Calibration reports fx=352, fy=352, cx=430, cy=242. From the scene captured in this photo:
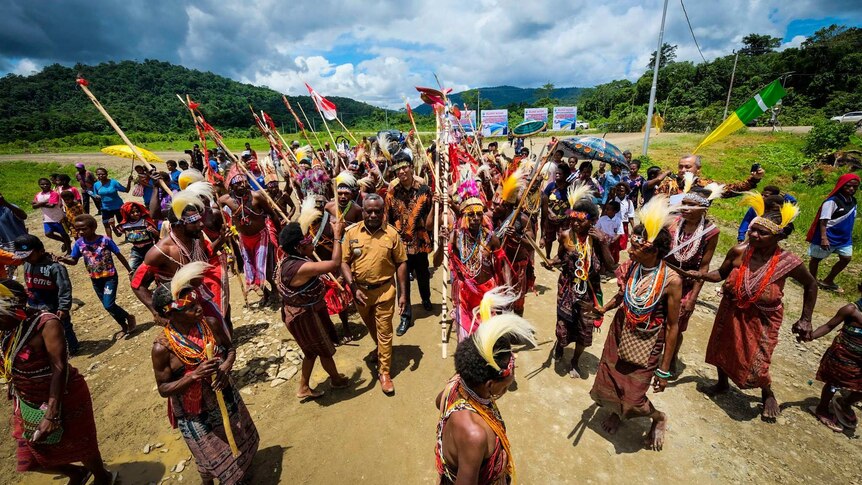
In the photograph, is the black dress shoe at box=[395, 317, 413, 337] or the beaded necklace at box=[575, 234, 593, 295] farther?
the black dress shoe at box=[395, 317, 413, 337]

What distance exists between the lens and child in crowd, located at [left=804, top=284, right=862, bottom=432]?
3301mm

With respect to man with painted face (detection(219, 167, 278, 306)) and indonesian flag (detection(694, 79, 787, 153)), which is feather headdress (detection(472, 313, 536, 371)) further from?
indonesian flag (detection(694, 79, 787, 153))

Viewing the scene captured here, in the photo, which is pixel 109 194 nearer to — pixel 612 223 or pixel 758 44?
pixel 612 223

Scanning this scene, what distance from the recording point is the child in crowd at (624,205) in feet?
22.7

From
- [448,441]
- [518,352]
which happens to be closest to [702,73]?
[518,352]

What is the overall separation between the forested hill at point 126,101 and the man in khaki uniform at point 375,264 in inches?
1905

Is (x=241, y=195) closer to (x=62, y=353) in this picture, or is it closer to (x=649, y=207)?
(x=62, y=353)

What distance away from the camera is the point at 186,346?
257 cm

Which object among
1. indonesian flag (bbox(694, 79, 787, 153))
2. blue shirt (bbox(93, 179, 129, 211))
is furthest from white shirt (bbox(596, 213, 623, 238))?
blue shirt (bbox(93, 179, 129, 211))

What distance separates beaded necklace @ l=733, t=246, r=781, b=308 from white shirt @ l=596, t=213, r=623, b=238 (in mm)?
2627

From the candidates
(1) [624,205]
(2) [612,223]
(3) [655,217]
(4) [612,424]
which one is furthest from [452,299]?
(1) [624,205]

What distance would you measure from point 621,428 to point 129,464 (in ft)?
16.6

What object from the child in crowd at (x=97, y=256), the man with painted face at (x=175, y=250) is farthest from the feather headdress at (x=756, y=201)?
the child in crowd at (x=97, y=256)

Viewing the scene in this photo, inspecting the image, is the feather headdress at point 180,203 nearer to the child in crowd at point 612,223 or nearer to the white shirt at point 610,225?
the white shirt at point 610,225
